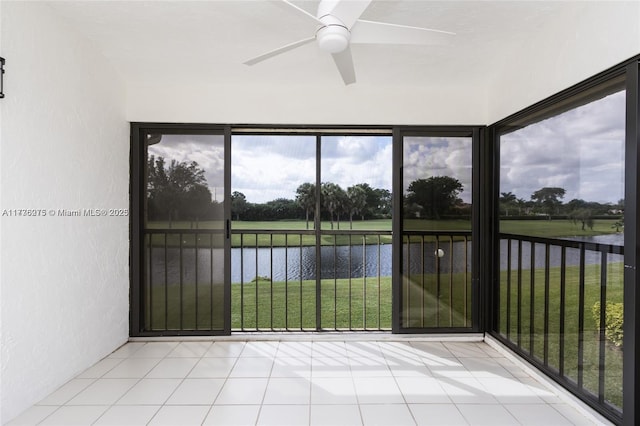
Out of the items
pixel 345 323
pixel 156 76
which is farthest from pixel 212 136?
pixel 345 323

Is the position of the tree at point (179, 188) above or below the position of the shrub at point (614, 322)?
above

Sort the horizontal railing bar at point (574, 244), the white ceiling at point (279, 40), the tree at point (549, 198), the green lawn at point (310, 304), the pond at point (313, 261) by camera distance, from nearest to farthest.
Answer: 1. the horizontal railing bar at point (574, 244)
2. the white ceiling at point (279, 40)
3. the tree at point (549, 198)
4. the pond at point (313, 261)
5. the green lawn at point (310, 304)

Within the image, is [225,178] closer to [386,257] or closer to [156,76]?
[156,76]

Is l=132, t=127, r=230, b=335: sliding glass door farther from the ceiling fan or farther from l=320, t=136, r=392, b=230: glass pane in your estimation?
the ceiling fan

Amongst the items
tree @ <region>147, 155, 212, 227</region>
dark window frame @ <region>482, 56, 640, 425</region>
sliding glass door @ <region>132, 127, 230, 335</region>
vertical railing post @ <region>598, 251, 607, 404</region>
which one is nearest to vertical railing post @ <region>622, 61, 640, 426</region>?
dark window frame @ <region>482, 56, 640, 425</region>

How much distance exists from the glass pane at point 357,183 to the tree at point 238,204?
0.84 meters

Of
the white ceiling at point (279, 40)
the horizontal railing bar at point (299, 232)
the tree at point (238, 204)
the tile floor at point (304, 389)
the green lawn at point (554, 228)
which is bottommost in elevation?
the tile floor at point (304, 389)

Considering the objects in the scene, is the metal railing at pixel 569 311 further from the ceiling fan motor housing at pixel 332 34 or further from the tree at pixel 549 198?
the ceiling fan motor housing at pixel 332 34

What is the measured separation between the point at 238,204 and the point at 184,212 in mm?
550

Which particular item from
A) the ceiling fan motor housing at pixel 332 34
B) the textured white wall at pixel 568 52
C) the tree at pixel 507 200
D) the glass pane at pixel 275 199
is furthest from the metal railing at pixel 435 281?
the ceiling fan motor housing at pixel 332 34

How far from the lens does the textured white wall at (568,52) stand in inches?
79.7

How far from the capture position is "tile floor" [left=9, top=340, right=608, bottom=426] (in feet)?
7.68

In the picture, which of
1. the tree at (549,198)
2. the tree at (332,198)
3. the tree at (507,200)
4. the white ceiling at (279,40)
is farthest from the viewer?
the tree at (332,198)

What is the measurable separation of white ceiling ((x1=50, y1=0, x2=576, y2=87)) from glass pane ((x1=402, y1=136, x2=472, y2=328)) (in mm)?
699
